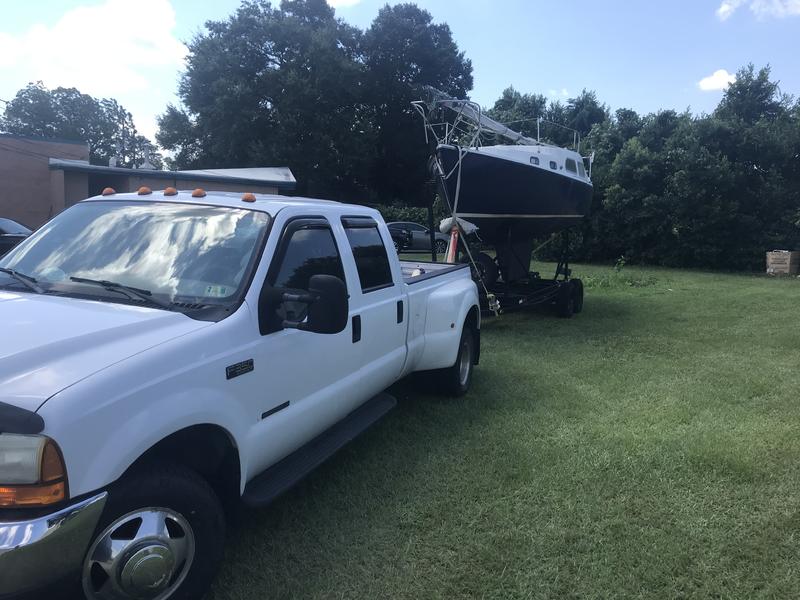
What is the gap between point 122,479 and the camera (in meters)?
2.38

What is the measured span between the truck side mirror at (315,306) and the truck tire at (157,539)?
33.5 inches

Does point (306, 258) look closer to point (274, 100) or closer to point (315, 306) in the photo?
point (315, 306)

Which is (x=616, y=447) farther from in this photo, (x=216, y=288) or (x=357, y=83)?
(x=357, y=83)

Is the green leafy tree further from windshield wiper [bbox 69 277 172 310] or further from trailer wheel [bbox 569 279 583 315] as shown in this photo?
windshield wiper [bbox 69 277 172 310]

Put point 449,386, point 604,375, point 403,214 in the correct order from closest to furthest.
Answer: point 449,386
point 604,375
point 403,214

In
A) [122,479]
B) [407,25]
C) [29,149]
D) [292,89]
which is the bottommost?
[122,479]

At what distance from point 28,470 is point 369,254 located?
2.85 meters

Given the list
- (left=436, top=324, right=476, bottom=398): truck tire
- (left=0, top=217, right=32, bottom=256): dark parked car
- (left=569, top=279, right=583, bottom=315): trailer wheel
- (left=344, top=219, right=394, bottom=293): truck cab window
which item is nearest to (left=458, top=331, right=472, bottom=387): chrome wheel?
(left=436, top=324, right=476, bottom=398): truck tire

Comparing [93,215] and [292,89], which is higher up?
[292,89]

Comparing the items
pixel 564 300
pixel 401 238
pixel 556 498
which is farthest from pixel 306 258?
pixel 401 238

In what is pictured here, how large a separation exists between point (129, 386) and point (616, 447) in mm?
3848

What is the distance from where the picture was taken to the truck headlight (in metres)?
2.08

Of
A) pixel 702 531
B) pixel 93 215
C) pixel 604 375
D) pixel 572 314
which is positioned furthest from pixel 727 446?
pixel 572 314

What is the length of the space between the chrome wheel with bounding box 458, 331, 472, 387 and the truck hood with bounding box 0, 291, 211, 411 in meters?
3.60
